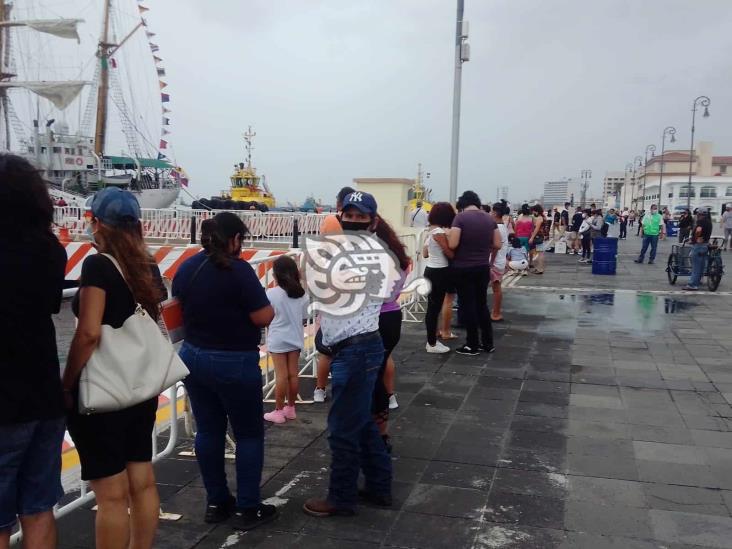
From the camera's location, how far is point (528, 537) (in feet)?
10.1

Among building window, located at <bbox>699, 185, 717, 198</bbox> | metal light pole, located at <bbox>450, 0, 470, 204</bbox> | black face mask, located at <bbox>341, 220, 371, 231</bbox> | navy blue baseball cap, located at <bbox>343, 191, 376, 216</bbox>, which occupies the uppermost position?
building window, located at <bbox>699, 185, 717, 198</bbox>

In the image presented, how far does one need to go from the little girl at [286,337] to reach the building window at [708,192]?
9705 centimetres

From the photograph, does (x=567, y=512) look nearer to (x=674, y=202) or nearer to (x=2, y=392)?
(x=2, y=392)

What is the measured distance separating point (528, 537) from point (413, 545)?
0.59 m

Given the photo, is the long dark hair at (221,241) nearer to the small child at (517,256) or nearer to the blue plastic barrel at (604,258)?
the small child at (517,256)

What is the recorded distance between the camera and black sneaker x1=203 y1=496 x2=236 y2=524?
3.25 meters

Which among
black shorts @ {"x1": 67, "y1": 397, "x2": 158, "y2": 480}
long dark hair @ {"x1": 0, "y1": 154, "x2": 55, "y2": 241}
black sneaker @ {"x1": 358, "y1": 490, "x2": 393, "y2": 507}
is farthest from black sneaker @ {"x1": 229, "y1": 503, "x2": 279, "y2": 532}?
long dark hair @ {"x1": 0, "y1": 154, "x2": 55, "y2": 241}

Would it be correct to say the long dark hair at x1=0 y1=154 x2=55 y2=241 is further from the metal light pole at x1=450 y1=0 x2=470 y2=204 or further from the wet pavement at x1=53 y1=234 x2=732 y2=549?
the metal light pole at x1=450 y1=0 x2=470 y2=204

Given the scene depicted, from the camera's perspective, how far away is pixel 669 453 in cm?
415

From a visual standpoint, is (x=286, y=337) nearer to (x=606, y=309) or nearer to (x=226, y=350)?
(x=226, y=350)

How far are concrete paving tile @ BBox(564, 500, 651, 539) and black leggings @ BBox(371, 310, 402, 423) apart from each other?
124cm

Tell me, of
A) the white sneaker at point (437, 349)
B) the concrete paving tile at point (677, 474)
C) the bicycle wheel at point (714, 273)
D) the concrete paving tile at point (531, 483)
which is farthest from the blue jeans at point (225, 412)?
the bicycle wheel at point (714, 273)

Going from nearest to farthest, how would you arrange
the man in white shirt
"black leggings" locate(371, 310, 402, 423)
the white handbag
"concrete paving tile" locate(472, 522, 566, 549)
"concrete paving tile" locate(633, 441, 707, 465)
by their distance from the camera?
the white handbag, "concrete paving tile" locate(472, 522, 566, 549), "black leggings" locate(371, 310, 402, 423), "concrete paving tile" locate(633, 441, 707, 465), the man in white shirt

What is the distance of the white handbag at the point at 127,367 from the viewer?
2.37 m
